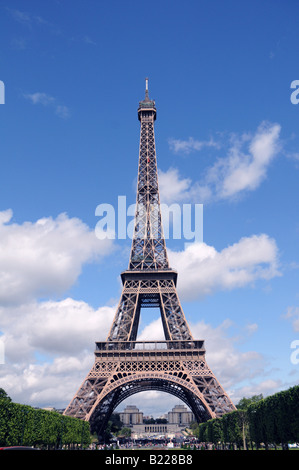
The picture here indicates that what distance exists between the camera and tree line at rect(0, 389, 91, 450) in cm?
4050

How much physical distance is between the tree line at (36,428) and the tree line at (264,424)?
19.2 m

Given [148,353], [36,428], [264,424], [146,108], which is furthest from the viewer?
[146,108]

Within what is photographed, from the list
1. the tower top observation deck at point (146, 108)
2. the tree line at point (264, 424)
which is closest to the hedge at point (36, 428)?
the tree line at point (264, 424)

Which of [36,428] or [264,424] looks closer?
[264,424]

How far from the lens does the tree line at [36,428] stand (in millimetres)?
40500

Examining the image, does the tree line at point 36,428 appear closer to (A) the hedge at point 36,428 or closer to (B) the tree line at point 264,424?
(A) the hedge at point 36,428

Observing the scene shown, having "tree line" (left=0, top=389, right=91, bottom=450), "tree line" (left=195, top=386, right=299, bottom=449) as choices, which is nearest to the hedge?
"tree line" (left=0, top=389, right=91, bottom=450)

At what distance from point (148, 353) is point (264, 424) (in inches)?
876

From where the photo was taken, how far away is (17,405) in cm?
4250

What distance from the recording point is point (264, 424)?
143 ft

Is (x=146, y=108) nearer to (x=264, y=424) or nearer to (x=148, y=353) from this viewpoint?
(x=148, y=353)

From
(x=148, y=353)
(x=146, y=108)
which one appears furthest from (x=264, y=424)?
(x=146, y=108)

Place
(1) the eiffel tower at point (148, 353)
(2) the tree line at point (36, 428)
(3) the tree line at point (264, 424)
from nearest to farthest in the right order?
(3) the tree line at point (264, 424) → (2) the tree line at point (36, 428) → (1) the eiffel tower at point (148, 353)
